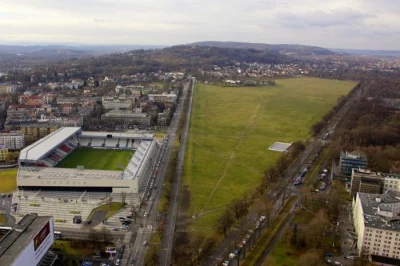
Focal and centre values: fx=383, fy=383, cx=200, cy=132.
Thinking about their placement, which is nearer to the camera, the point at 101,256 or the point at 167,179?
the point at 101,256

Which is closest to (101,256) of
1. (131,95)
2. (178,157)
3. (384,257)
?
(384,257)

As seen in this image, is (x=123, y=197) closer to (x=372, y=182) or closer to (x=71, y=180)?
(x=71, y=180)

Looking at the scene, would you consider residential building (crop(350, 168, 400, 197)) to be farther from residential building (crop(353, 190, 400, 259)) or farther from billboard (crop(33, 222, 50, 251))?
billboard (crop(33, 222, 50, 251))

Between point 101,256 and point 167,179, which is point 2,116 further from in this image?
point 101,256

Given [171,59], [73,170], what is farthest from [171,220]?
[171,59]

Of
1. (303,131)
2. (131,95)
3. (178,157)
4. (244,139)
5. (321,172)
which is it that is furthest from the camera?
(131,95)

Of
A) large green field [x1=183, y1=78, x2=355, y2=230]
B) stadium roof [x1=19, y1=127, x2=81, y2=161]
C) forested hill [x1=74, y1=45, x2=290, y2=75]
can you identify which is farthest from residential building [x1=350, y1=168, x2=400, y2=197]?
forested hill [x1=74, y1=45, x2=290, y2=75]

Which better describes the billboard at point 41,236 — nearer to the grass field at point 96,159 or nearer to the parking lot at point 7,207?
the parking lot at point 7,207
